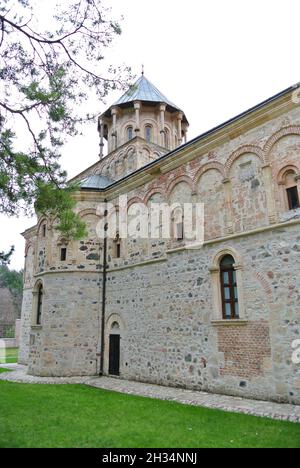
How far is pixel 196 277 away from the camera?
1011 centimetres

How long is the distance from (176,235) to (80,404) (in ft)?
19.1

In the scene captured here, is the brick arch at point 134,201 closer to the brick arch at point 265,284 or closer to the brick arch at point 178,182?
the brick arch at point 178,182

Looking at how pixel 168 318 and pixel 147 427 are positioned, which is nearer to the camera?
pixel 147 427

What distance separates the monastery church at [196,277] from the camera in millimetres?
8258

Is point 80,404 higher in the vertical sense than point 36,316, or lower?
lower

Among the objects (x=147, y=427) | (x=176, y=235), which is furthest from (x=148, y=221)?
(x=147, y=427)

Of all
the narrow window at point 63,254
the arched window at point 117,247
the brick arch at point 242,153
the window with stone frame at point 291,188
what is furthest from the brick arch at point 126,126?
the window with stone frame at point 291,188

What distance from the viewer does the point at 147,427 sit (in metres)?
6.21

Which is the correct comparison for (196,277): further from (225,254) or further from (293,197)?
(293,197)

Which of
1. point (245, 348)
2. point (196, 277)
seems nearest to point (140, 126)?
point (196, 277)

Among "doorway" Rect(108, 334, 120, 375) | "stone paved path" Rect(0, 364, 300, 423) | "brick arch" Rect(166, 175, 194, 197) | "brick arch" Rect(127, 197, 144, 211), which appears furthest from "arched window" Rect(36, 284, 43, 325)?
"brick arch" Rect(166, 175, 194, 197)

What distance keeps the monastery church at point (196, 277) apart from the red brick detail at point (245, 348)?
0.03 meters
